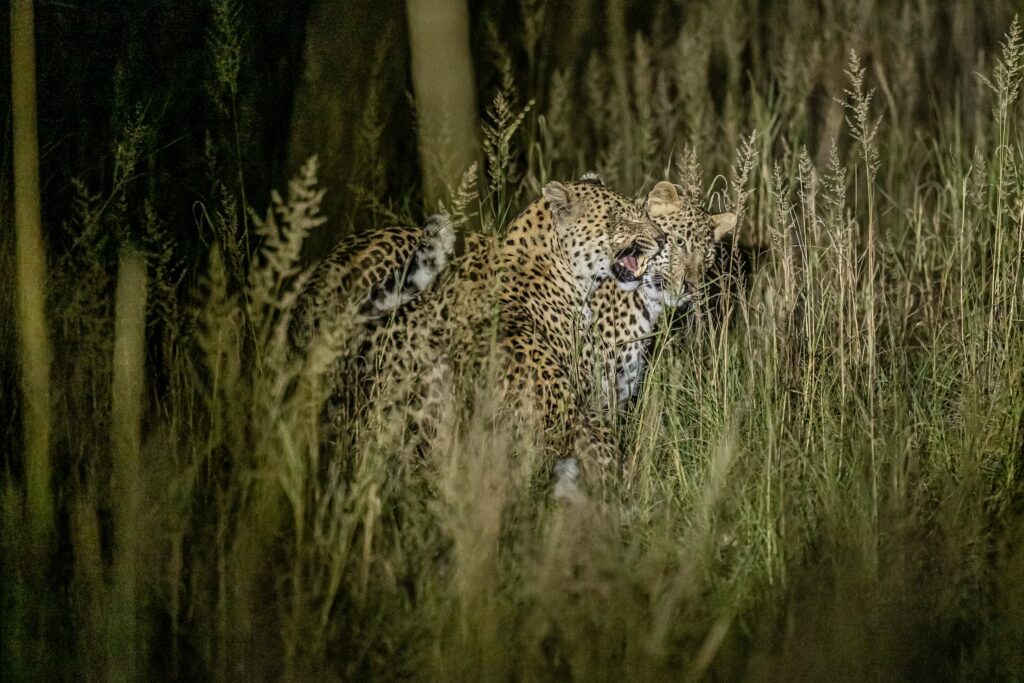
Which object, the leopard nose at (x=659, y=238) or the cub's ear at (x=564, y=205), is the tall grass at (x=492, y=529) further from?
the cub's ear at (x=564, y=205)

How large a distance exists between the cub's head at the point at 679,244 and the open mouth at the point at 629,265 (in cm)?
8

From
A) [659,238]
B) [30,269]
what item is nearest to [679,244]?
[659,238]

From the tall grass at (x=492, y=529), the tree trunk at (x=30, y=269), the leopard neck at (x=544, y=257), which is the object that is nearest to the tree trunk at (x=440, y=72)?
the leopard neck at (x=544, y=257)

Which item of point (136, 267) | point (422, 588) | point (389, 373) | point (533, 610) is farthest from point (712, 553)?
point (136, 267)

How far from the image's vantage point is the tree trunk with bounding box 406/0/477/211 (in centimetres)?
618

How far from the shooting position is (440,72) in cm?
626

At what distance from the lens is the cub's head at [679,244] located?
528cm

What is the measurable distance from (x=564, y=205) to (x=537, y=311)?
0.48 metres

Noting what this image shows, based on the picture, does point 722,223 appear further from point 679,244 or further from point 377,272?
point 377,272

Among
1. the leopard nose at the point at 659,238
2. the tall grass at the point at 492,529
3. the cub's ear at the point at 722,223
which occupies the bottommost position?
the tall grass at the point at 492,529

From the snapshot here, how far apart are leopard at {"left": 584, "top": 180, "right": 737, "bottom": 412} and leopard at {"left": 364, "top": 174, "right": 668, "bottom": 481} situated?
0.09 m

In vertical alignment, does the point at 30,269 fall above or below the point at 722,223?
below

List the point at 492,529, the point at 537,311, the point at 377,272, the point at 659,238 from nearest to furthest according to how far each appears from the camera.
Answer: the point at 492,529 < the point at 377,272 < the point at 537,311 < the point at 659,238

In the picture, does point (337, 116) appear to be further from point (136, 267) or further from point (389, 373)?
point (136, 267)
